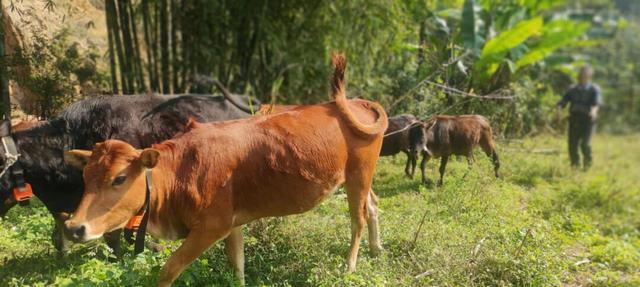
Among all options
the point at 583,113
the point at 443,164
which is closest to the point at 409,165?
the point at 443,164

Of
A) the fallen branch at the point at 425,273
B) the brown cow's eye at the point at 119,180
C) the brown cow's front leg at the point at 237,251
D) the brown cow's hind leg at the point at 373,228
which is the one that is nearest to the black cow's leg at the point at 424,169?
the brown cow's hind leg at the point at 373,228

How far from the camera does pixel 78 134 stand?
374 cm

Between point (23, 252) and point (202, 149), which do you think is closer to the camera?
point (202, 149)

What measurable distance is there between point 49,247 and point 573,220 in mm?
4766

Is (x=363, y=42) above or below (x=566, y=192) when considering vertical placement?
above

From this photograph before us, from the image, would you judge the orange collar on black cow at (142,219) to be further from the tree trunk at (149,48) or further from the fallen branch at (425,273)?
the tree trunk at (149,48)

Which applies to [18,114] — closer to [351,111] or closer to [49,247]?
[49,247]

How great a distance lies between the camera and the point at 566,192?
20.3 feet

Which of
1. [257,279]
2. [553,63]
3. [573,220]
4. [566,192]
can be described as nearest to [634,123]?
[553,63]

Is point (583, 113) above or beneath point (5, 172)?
beneath

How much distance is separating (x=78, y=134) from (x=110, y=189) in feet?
4.50

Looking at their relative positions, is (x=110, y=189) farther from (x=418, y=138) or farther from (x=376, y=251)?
(x=418, y=138)

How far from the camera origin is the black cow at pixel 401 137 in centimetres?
542

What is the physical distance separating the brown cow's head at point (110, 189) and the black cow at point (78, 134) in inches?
42.9
